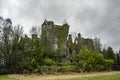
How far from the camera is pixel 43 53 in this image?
143 ft

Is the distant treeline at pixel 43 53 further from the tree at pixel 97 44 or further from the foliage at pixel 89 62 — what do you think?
the tree at pixel 97 44

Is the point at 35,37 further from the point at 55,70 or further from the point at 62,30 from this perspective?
the point at 55,70

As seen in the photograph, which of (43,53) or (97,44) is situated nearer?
(43,53)

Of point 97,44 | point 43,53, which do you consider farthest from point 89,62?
point 97,44

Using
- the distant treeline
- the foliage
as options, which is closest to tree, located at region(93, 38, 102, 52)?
the distant treeline

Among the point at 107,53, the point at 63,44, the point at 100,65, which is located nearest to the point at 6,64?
the point at 63,44

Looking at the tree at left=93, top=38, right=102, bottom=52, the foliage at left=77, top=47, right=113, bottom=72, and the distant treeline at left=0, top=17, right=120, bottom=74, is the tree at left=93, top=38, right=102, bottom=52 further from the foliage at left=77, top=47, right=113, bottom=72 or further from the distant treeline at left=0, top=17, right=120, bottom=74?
the foliage at left=77, top=47, right=113, bottom=72

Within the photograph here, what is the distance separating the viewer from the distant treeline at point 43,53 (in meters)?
38.9

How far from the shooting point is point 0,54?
39.8m

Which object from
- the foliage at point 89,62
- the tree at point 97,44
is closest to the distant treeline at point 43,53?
the foliage at point 89,62

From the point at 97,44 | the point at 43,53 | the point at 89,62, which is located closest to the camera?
the point at 89,62

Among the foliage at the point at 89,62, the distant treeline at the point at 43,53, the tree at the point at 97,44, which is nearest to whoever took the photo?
the distant treeline at the point at 43,53

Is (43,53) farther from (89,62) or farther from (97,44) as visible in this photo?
(97,44)

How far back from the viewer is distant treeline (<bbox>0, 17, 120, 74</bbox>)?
3891cm
